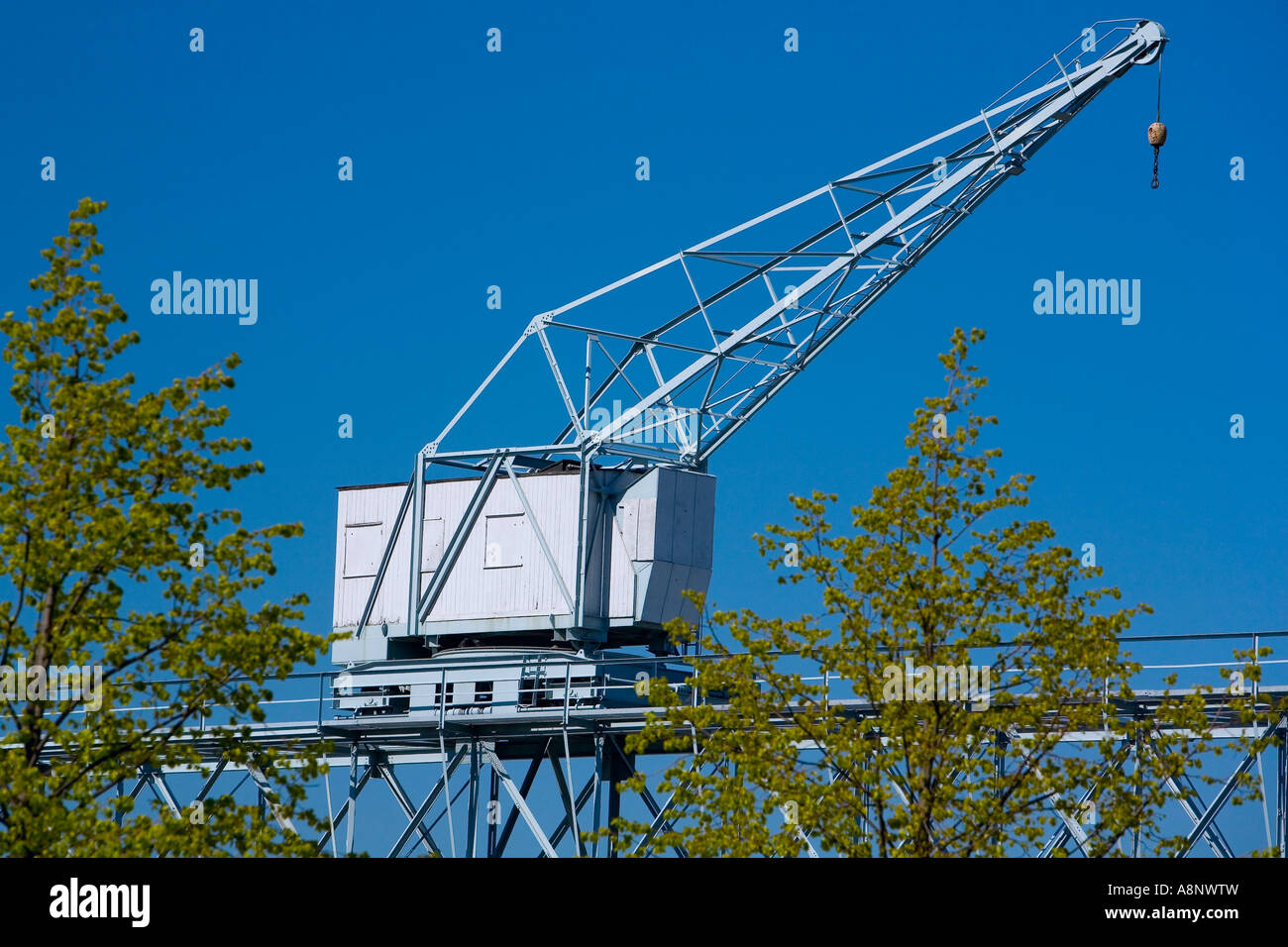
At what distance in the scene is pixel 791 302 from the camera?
159 feet

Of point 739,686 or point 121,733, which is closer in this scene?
point 121,733

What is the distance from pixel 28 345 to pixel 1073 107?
109ft

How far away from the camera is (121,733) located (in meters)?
24.2

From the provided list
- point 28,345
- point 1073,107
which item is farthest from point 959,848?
point 1073,107

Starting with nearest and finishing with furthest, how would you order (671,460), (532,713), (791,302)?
1. (532,713)
2. (671,460)
3. (791,302)

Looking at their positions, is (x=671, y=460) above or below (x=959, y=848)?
above

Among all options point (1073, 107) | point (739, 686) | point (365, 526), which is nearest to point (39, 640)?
point (739, 686)
